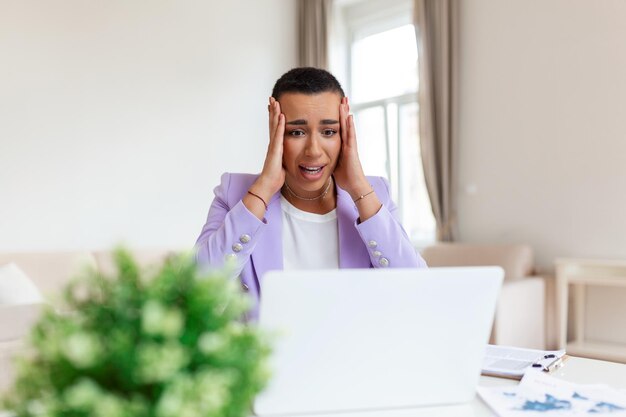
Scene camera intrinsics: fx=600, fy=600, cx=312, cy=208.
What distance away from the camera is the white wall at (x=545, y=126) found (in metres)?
3.67

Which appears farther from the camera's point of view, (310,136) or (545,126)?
(545,126)

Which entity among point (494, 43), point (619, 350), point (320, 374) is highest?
point (494, 43)

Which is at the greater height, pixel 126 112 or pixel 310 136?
pixel 126 112

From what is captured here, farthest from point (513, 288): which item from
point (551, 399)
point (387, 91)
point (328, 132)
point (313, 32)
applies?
point (313, 32)

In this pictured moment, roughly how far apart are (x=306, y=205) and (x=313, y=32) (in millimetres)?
4327

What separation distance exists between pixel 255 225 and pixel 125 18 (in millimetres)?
3827

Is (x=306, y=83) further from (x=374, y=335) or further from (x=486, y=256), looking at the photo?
(x=486, y=256)

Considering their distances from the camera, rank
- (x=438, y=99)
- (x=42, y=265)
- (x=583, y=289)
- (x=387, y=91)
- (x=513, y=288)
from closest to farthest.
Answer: (x=513, y=288) → (x=583, y=289) → (x=42, y=265) → (x=438, y=99) → (x=387, y=91)

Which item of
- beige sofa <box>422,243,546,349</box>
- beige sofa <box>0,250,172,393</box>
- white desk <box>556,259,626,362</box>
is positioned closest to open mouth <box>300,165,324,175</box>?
beige sofa <box>0,250,172,393</box>

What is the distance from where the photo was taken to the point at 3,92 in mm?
4039

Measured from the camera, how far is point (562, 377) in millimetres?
1077

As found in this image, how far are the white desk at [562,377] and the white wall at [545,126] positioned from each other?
2.76 m

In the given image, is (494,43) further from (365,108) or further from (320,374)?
(320,374)

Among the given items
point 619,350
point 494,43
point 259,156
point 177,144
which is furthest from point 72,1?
point 619,350
